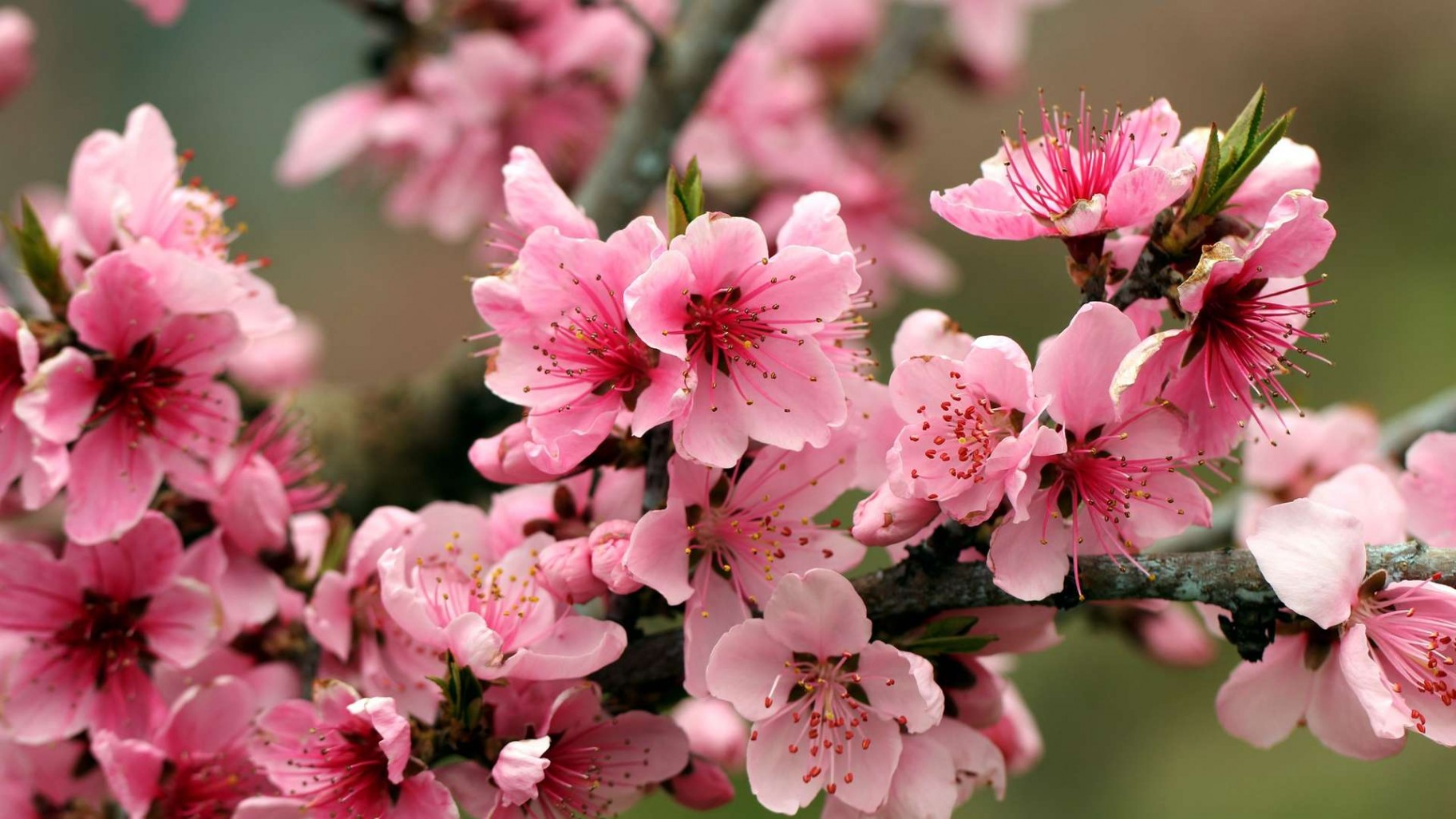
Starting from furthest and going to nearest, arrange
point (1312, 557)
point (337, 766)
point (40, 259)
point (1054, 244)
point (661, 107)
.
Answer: point (1054, 244) < point (661, 107) < point (40, 259) < point (337, 766) < point (1312, 557)

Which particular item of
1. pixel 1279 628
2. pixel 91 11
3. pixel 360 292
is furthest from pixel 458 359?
pixel 91 11

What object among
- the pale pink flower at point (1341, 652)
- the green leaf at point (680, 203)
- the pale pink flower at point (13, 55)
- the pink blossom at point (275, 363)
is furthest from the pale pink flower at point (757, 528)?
the pale pink flower at point (13, 55)

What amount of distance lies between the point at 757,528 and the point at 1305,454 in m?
0.72

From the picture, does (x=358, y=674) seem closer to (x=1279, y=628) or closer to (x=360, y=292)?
(x=1279, y=628)

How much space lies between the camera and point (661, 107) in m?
1.47

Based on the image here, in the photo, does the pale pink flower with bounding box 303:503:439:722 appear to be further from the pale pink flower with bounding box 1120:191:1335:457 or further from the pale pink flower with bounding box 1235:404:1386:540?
the pale pink flower with bounding box 1235:404:1386:540

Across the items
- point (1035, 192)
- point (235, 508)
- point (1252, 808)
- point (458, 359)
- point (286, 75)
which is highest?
point (1035, 192)

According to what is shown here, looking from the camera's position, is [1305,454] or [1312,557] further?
[1305,454]

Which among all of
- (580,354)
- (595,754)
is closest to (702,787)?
(595,754)

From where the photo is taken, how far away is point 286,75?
5652 mm

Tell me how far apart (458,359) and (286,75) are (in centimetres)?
454

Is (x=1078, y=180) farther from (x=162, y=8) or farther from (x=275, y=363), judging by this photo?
(x=275, y=363)

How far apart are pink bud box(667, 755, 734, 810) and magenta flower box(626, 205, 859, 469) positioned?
0.28m

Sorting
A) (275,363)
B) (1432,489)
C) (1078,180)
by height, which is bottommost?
(275,363)
